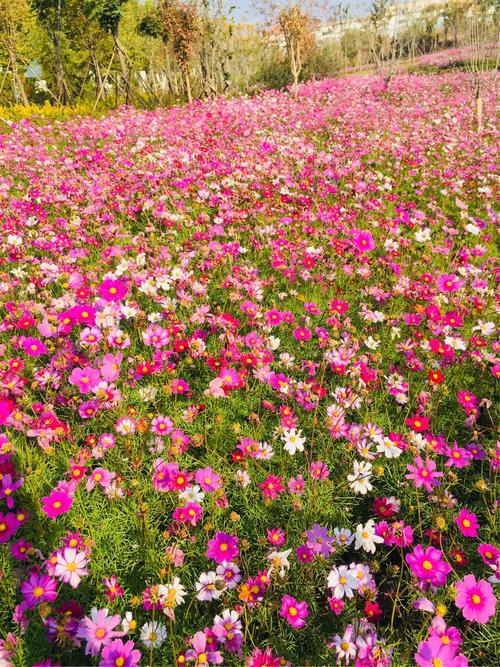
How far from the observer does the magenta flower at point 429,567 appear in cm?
151

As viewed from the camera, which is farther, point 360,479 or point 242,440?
point 242,440

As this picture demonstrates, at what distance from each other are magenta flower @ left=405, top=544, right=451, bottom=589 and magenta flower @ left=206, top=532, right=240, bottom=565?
2.21ft

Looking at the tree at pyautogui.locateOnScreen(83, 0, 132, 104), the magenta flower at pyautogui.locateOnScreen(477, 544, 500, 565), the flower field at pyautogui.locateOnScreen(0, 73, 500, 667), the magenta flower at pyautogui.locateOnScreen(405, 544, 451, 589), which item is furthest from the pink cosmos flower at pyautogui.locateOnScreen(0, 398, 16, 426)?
the tree at pyautogui.locateOnScreen(83, 0, 132, 104)

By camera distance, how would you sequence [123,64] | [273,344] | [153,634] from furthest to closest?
1. [123,64]
2. [273,344]
3. [153,634]

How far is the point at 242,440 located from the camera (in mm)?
2045

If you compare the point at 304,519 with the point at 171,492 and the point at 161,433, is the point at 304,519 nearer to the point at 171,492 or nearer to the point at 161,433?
Answer: the point at 171,492

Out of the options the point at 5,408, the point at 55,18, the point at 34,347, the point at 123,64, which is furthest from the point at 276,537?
the point at 55,18

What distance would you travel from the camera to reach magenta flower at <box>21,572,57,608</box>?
142cm

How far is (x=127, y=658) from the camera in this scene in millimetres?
1274

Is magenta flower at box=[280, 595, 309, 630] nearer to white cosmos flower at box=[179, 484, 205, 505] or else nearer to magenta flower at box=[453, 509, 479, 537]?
white cosmos flower at box=[179, 484, 205, 505]

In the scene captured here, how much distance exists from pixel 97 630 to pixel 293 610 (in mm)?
704

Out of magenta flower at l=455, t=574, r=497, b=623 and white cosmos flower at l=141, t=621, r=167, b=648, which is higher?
white cosmos flower at l=141, t=621, r=167, b=648

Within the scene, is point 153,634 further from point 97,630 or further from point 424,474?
point 424,474

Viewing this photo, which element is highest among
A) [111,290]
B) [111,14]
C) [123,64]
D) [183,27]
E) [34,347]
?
[111,14]
